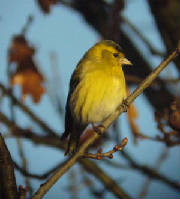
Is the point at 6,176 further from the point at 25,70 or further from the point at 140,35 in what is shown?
the point at 140,35

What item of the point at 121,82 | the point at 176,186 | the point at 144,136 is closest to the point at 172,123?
the point at 144,136

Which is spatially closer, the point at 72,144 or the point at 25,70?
the point at 72,144

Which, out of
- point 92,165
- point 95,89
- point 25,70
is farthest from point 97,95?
point 25,70

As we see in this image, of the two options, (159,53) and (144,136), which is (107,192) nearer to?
(144,136)

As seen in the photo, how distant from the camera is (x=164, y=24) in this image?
260 centimetres

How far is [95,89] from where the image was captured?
2.17m

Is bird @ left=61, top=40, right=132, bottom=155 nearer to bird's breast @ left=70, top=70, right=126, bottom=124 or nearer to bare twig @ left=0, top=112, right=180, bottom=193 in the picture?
bird's breast @ left=70, top=70, right=126, bottom=124

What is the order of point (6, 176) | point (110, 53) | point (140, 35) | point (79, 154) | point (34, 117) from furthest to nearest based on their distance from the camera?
point (140, 35)
point (34, 117)
point (110, 53)
point (79, 154)
point (6, 176)

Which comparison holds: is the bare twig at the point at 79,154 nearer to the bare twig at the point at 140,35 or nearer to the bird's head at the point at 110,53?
the bird's head at the point at 110,53

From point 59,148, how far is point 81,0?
1.58 meters

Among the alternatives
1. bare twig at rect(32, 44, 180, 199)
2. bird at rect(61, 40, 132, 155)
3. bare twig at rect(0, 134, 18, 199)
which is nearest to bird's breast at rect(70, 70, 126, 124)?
bird at rect(61, 40, 132, 155)

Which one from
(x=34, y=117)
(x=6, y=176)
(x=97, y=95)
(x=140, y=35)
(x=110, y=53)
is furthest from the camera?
(x=140, y=35)

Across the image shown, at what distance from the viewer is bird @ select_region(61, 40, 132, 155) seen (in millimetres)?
2172

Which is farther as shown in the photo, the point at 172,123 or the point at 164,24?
the point at 164,24
